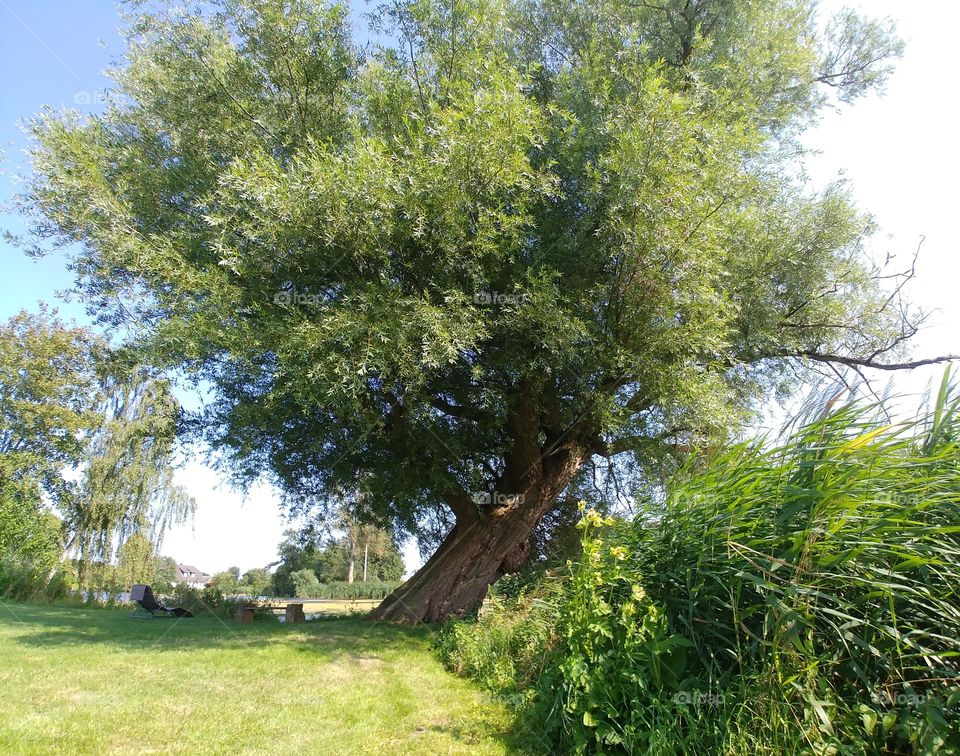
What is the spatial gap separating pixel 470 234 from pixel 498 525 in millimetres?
6177

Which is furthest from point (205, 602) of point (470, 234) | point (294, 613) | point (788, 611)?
point (788, 611)

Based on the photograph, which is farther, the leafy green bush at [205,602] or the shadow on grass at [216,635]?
the leafy green bush at [205,602]

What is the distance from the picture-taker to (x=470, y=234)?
330 inches

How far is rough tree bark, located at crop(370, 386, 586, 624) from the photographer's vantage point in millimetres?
11289

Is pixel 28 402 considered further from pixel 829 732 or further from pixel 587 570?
pixel 829 732

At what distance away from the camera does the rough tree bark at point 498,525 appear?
11289mm

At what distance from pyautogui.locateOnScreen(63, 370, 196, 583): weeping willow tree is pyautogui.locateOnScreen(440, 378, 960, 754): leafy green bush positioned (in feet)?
68.5

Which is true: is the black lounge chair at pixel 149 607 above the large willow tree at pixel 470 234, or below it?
below

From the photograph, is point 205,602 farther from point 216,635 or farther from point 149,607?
point 216,635

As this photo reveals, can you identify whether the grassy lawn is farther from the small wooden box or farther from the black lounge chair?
the black lounge chair

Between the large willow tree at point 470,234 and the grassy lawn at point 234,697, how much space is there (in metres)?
3.30

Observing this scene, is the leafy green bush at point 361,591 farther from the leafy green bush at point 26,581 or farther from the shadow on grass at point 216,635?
the shadow on grass at point 216,635

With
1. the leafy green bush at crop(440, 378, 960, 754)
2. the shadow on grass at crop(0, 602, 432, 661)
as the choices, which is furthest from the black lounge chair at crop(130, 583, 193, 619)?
the leafy green bush at crop(440, 378, 960, 754)

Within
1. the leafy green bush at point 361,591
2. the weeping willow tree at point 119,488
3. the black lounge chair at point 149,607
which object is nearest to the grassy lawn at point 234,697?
the black lounge chair at point 149,607
